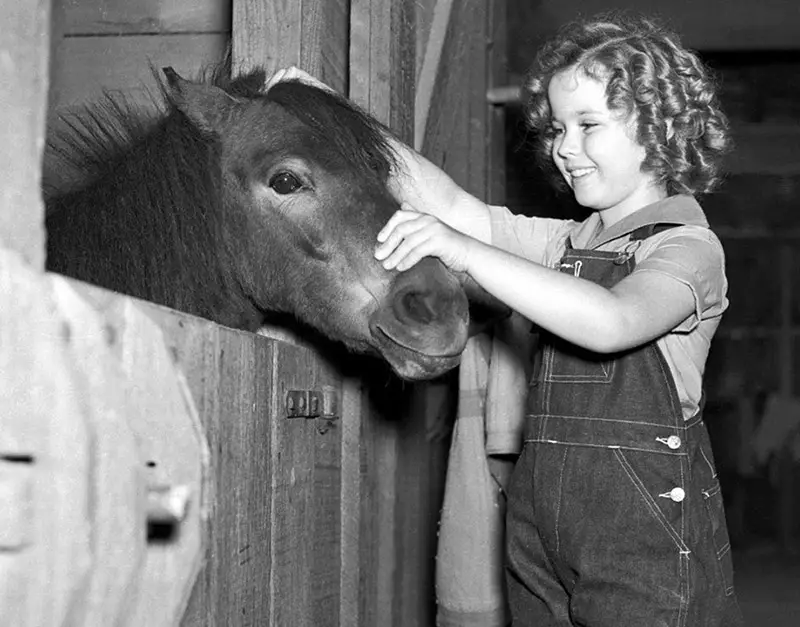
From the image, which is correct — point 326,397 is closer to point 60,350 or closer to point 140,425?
point 140,425

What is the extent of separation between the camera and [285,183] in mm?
1719

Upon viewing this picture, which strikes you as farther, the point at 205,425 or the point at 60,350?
the point at 205,425

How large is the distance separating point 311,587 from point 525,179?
1.99m

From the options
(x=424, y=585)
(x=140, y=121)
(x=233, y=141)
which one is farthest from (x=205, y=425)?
(x=424, y=585)

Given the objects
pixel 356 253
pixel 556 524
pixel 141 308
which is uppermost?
pixel 356 253

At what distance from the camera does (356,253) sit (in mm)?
1634

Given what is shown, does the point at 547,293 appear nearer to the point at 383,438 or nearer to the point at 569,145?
the point at 569,145

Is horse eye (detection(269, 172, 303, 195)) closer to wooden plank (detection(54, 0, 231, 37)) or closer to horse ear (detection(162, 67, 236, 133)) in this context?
horse ear (detection(162, 67, 236, 133))

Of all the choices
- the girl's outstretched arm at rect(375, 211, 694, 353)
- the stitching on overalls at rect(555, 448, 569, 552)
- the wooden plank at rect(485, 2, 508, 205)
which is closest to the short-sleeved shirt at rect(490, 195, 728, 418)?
the girl's outstretched arm at rect(375, 211, 694, 353)

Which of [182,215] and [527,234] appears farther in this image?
[527,234]

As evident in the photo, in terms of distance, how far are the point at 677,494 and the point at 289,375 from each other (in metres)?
0.63

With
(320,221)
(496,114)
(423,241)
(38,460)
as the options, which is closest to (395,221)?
(423,241)

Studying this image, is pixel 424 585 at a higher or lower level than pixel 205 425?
lower

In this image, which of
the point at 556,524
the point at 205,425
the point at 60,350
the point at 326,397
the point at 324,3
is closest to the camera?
the point at 60,350
